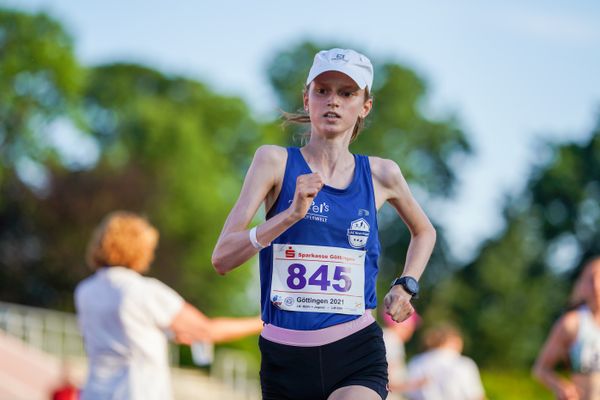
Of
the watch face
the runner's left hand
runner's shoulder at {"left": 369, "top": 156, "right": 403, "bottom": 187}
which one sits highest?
runner's shoulder at {"left": 369, "top": 156, "right": 403, "bottom": 187}

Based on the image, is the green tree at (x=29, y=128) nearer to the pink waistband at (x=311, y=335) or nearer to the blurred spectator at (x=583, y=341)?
the blurred spectator at (x=583, y=341)

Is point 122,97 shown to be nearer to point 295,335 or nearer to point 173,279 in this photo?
point 173,279

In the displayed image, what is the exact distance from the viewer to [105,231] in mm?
7660

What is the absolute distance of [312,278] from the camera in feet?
17.9

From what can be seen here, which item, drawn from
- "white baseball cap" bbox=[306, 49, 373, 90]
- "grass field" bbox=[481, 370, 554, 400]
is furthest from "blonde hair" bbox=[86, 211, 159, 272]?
"grass field" bbox=[481, 370, 554, 400]

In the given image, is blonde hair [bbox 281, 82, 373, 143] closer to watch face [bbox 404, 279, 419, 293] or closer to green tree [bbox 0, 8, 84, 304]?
watch face [bbox 404, 279, 419, 293]

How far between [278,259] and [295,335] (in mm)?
340

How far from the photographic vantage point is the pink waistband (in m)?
5.44

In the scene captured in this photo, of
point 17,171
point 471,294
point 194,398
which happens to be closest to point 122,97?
point 17,171

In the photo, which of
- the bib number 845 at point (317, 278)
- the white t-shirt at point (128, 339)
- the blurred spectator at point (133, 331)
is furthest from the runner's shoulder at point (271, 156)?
the white t-shirt at point (128, 339)

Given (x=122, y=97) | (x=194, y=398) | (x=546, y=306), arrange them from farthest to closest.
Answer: (x=122, y=97) < (x=546, y=306) < (x=194, y=398)

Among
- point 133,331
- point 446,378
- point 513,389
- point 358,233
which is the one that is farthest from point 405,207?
point 513,389

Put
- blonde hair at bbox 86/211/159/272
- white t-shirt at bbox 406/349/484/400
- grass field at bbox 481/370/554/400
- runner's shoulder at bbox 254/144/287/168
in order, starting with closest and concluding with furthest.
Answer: runner's shoulder at bbox 254/144/287/168
blonde hair at bbox 86/211/159/272
white t-shirt at bbox 406/349/484/400
grass field at bbox 481/370/554/400

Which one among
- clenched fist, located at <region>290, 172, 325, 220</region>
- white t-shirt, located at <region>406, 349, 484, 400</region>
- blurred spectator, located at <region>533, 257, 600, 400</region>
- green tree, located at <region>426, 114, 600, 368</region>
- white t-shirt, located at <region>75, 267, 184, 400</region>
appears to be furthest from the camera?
green tree, located at <region>426, 114, 600, 368</region>
